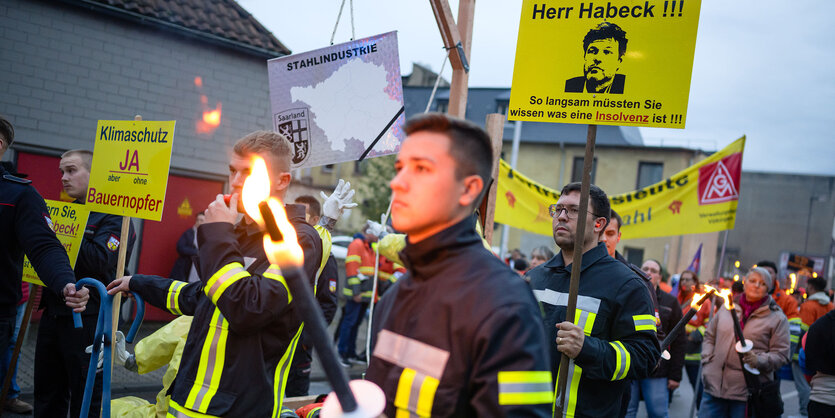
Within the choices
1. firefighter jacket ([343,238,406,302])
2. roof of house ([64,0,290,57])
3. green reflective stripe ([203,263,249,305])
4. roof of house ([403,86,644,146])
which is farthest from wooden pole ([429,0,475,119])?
roof of house ([403,86,644,146])

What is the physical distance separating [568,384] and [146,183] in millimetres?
3038

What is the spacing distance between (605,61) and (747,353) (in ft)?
12.9

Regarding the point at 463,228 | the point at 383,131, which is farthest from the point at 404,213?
the point at 383,131

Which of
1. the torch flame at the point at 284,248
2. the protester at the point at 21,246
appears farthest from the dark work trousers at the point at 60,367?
the torch flame at the point at 284,248

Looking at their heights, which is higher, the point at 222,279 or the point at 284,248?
the point at 284,248

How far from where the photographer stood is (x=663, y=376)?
685 cm

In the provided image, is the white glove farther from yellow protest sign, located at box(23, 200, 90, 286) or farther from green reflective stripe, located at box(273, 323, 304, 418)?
yellow protest sign, located at box(23, 200, 90, 286)

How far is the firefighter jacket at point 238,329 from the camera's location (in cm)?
248

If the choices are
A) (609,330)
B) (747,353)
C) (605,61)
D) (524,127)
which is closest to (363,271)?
(747,353)

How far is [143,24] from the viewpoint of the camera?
34.2ft

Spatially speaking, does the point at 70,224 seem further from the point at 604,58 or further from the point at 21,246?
the point at 604,58

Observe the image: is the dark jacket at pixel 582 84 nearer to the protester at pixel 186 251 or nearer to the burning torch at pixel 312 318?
the burning torch at pixel 312 318

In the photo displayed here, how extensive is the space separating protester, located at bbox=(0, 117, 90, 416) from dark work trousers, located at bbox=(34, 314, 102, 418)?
0.59m

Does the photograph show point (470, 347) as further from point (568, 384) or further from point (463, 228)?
point (568, 384)
